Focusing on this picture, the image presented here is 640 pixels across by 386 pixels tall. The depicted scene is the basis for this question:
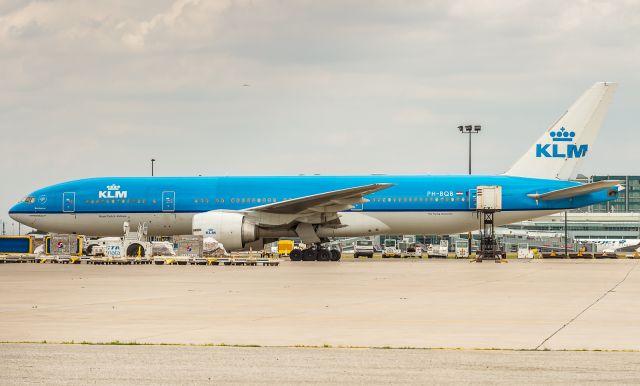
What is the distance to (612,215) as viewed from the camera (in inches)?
7200

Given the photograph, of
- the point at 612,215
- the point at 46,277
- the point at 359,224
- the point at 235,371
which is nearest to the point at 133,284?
the point at 46,277

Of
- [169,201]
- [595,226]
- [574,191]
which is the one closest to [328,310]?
[574,191]

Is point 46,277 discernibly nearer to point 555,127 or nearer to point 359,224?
point 359,224

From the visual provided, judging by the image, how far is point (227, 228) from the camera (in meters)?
45.4

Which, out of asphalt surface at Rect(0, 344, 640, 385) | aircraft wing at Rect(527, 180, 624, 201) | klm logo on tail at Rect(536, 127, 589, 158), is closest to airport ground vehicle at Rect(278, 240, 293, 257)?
klm logo on tail at Rect(536, 127, 589, 158)

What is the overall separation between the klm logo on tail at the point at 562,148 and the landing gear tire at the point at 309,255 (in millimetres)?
12343

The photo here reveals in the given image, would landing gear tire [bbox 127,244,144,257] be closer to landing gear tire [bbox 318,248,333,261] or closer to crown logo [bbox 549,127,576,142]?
landing gear tire [bbox 318,248,333,261]

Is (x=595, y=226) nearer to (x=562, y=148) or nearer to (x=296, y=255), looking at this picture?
(x=562, y=148)

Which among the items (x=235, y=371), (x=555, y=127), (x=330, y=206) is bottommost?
(x=235, y=371)

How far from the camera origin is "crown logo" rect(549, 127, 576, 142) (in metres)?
48.9

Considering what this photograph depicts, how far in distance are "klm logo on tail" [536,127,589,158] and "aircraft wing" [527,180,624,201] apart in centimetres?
275

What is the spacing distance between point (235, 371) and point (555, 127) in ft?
135

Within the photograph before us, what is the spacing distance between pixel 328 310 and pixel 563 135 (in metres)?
33.3

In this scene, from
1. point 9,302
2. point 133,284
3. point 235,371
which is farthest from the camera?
point 133,284
